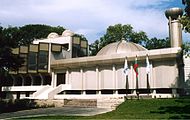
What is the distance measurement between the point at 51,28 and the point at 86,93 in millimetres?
40370

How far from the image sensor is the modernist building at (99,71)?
3891 cm

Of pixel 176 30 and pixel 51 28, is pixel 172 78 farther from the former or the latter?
pixel 51 28

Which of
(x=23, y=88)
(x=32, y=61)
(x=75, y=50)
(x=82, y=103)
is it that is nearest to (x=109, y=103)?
(x=82, y=103)

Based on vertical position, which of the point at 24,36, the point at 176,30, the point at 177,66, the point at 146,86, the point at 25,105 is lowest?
the point at 25,105

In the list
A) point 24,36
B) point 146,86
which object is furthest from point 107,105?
point 24,36

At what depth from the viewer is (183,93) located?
136 ft

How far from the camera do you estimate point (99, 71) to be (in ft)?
147

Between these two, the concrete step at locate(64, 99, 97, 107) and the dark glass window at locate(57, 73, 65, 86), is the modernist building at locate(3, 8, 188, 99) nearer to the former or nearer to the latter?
the dark glass window at locate(57, 73, 65, 86)

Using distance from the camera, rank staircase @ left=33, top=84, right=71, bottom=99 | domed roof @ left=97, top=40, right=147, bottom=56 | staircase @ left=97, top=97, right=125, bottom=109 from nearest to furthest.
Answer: staircase @ left=97, top=97, right=125, bottom=109 < staircase @ left=33, top=84, right=71, bottom=99 < domed roof @ left=97, top=40, right=147, bottom=56

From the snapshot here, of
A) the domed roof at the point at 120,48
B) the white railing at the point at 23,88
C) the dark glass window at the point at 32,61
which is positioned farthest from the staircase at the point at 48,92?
the domed roof at the point at 120,48

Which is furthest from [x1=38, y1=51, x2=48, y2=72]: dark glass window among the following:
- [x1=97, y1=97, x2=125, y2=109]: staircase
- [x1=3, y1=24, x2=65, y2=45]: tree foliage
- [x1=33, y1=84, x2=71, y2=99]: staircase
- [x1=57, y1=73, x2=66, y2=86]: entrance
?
[x1=3, y1=24, x2=65, y2=45]: tree foliage

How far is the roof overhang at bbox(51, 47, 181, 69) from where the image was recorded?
37.8 m

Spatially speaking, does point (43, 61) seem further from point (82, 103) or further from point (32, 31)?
point (32, 31)

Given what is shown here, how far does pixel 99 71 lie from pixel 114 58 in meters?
3.87
